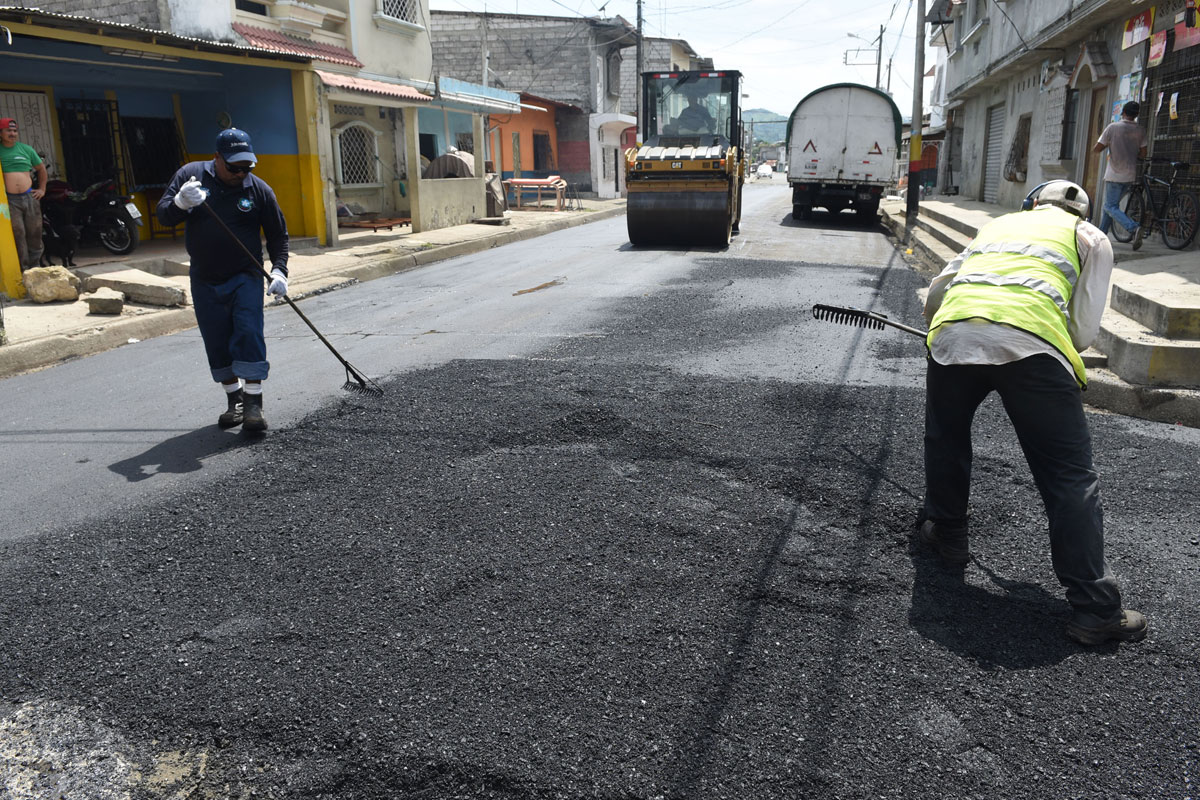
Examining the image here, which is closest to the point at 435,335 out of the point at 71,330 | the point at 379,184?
the point at 71,330

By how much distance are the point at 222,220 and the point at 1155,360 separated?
18.4ft

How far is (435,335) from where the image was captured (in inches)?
307

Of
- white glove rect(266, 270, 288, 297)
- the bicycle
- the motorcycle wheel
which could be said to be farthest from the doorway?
the motorcycle wheel

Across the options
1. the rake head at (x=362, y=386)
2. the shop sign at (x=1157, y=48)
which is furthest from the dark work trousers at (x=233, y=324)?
the shop sign at (x=1157, y=48)

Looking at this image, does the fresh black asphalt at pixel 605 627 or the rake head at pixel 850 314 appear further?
the rake head at pixel 850 314

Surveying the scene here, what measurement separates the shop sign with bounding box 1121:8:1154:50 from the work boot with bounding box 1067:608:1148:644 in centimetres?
1121

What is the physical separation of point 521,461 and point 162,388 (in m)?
3.30

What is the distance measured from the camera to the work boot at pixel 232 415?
205 inches

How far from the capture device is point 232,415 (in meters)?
5.21

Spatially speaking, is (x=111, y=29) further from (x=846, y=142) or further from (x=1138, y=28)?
(x=846, y=142)

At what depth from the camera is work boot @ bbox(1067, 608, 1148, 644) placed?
285cm

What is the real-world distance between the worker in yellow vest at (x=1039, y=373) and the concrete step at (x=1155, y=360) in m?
2.61

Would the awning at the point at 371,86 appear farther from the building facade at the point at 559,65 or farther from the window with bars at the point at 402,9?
the building facade at the point at 559,65

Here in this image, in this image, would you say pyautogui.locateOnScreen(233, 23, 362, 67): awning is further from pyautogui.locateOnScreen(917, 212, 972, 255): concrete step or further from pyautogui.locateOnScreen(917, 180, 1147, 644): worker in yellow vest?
pyautogui.locateOnScreen(917, 180, 1147, 644): worker in yellow vest
